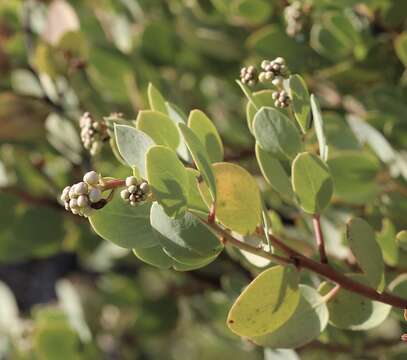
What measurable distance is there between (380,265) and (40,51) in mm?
662

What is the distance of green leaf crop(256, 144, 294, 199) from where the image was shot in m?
0.76

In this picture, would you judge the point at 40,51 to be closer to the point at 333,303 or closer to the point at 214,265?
the point at 214,265

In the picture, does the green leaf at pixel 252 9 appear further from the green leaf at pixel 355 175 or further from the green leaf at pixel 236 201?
the green leaf at pixel 236 201

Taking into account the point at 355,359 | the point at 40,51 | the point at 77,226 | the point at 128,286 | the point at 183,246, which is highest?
the point at 183,246

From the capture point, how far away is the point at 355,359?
1063 millimetres

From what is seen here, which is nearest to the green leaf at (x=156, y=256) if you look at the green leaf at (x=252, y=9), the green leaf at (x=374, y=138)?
the green leaf at (x=374, y=138)

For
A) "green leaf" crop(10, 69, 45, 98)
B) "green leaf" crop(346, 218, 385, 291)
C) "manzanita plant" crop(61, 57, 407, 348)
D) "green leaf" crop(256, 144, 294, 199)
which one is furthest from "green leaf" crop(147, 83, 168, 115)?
"green leaf" crop(10, 69, 45, 98)

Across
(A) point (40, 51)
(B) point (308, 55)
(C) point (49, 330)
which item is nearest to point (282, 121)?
(B) point (308, 55)

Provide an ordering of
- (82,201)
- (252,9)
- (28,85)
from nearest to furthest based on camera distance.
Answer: (82,201), (252,9), (28,85)

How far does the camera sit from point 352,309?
78 centimetres

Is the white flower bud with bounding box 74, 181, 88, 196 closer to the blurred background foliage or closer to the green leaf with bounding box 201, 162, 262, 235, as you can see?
the green leaf with bounding box 201, 162, 262, 235

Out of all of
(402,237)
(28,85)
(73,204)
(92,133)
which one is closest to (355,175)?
(402,237)

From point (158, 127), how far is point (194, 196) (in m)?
0.08

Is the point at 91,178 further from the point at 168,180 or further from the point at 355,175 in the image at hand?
the point at 355,175
